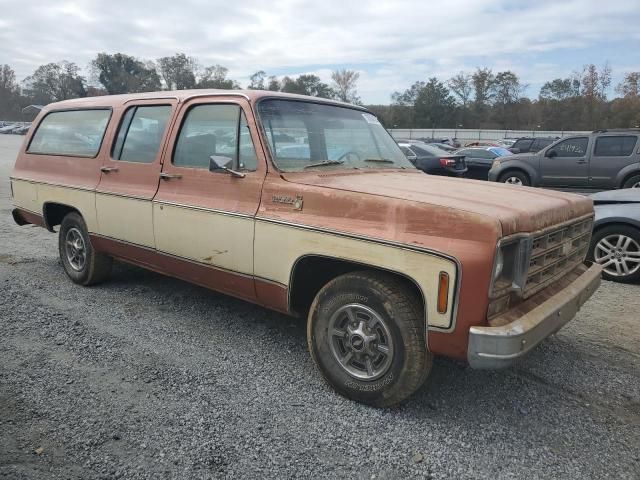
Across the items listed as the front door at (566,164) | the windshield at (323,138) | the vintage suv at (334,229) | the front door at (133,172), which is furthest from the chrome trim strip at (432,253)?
the front door at (566,164)

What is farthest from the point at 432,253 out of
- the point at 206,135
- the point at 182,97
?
the point at 182,97

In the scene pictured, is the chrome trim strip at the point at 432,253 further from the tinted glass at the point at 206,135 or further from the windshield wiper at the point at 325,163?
the tinted glass at the point at 206,135

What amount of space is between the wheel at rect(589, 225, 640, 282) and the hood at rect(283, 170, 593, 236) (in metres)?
2.27

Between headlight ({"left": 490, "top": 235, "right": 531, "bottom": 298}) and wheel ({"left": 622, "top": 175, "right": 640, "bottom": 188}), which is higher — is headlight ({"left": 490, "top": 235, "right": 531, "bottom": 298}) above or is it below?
above

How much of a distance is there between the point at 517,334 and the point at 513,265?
15.2 inches

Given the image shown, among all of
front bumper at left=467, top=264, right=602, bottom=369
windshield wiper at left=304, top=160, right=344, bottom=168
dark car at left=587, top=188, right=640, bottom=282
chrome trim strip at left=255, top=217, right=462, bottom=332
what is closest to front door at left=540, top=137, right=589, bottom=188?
dark car at left=587, top=188, right=640, bottom=282

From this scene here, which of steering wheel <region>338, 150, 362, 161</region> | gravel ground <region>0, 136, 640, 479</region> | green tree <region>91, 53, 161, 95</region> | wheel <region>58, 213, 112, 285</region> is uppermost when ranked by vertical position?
green tree <region>91, 53, 161, 95</region>

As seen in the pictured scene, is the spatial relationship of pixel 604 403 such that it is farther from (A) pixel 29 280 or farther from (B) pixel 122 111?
(A) pixel 29 280

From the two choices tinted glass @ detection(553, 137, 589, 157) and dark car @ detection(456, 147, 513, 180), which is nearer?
tinted glass @ detection(553, 137, 589, 157)

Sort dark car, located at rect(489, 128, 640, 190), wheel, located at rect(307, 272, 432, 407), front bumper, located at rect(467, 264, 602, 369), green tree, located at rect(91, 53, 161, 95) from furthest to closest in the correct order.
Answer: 1. green tree, located at rect(91, 53, 161, 95)
2. dark car, located at rect(489, 128, 640, 190)
3. wheel, located at rect(307, 272, 432, 407)
4. front bumper, located at rect(467, 264, 602, 369)

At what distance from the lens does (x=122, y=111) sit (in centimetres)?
493

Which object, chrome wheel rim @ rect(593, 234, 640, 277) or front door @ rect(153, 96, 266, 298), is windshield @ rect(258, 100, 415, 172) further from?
chrome wheel rim @ rect(593, 234, 640, 277)

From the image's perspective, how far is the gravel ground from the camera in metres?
2.62

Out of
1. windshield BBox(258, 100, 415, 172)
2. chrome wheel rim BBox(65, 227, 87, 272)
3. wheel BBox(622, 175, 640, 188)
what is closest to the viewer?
windshield BBox(258, 100, 415, 172)
